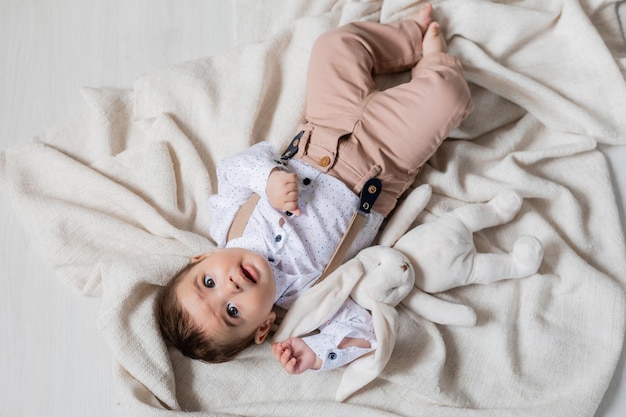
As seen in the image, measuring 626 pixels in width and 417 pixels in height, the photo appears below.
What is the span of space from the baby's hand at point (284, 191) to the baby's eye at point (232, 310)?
193 mm

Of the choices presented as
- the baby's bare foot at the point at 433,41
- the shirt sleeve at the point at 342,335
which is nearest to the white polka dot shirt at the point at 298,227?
the shirt sleeve at the point at 342,335

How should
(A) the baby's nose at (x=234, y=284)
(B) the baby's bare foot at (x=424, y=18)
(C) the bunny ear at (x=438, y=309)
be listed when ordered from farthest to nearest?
1. (B) the baby's bare foot at (x=424, y=18)
2. (C) the bunny ear at (x=438, y=309)
3. (A) the baby's nose at (x=234, y=284)

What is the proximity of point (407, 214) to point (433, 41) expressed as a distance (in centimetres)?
36

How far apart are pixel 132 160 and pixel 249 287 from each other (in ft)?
1.37

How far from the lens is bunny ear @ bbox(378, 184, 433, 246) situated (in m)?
1.27

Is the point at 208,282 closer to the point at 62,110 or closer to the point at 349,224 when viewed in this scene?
the point at 349,224

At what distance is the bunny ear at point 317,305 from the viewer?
1.19 metres

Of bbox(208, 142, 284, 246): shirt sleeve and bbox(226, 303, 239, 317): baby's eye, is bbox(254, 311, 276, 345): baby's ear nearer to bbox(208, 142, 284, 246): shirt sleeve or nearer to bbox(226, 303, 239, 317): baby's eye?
bbox(226, 303, 239, 317): baby's eye

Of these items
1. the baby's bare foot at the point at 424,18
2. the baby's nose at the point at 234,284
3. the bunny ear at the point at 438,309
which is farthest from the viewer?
the baby's bare foot at the point at 424,18

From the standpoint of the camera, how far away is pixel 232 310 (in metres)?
1.11

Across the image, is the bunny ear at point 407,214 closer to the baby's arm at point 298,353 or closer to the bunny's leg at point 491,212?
the bunny's leg at point 491,212

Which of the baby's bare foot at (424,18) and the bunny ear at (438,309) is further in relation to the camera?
the baby's bare foot at (424,18)

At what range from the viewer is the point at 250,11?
1.47 meters

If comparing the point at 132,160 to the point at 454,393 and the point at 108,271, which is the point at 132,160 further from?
the point at 454,393
